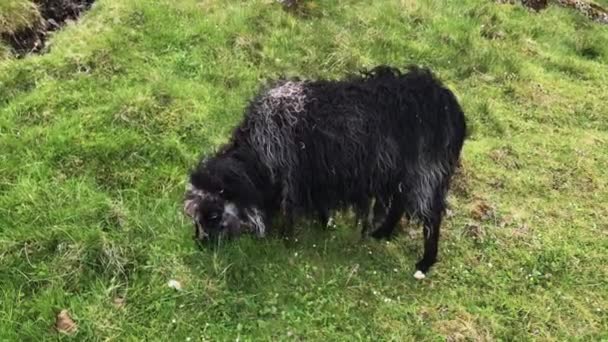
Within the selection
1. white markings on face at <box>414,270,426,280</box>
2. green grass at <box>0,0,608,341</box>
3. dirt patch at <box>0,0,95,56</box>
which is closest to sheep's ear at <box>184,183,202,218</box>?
green grass at <box>0,0,608,341</box>

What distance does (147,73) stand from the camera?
715cm

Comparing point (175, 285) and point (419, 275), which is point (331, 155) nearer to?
point (419, 275)

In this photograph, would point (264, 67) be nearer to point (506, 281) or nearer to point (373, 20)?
point (373, 20)

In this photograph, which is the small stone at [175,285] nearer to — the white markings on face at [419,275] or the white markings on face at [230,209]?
the white markings on face at [230,209]

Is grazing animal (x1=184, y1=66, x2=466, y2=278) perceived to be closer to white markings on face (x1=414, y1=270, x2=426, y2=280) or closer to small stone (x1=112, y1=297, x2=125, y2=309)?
white markings on face (x1=414, y1=270, x2=426, y2=280)

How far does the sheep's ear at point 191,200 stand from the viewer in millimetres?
4863

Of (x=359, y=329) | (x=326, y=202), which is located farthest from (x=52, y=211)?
(x=359, y=329)

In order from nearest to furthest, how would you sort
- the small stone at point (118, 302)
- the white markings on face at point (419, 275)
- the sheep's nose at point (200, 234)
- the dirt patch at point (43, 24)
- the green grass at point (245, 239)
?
the small stone at point (118, 302), the green grass at point (245, 239), the sheep's nose at point (200, 234), the white markings on face at point (419, 275), the dirt patch at point (43, 24)

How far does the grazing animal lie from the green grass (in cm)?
43

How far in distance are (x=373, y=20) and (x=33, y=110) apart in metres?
4.72

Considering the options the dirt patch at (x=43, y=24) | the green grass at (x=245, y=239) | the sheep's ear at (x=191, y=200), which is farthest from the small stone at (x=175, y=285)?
the dirt patch at (x=43, y=24)

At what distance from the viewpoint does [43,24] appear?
314 inches

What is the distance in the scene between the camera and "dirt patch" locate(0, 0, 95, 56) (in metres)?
7.47

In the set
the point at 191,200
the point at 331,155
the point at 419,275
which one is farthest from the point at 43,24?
the point at 419,275
